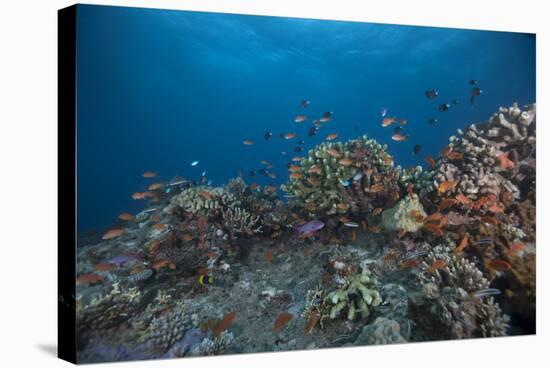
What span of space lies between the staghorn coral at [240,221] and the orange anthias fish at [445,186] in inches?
107

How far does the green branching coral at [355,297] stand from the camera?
6.75 metres

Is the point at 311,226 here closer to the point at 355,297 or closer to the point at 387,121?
the point at 355,297

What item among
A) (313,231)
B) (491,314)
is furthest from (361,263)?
(491,314)

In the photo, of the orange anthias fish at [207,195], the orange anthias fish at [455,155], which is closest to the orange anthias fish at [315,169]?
the orange anthias fish at [207,195]

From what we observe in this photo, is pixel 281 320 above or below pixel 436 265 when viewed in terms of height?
below

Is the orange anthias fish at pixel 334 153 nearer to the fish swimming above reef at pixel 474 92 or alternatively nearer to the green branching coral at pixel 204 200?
the green branching coral at pixel 204 200

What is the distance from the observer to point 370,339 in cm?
684

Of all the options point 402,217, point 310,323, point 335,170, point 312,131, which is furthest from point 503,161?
point 310,323

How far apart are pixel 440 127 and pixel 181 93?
389 cm

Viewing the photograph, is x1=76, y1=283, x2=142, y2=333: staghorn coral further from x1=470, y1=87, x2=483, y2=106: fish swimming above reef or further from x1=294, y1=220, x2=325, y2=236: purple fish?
x1=470, y1=87, x2=483, y2=106: fish swimming above reef

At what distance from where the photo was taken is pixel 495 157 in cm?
758

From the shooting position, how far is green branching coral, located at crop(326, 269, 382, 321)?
22.1ft

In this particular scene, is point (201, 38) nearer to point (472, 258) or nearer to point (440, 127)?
point (440, 127)

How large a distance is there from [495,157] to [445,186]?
3.45ft
